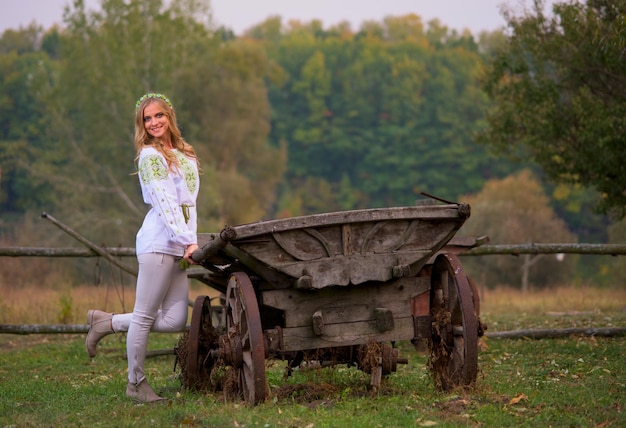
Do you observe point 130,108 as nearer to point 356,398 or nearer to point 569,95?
point 569,95

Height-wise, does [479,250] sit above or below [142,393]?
above

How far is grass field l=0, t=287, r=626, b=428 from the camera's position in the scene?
6.20 meters

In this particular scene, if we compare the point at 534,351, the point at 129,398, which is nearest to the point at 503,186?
the point at 534,351

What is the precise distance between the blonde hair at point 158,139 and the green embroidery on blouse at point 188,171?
59mm

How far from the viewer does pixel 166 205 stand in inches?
269

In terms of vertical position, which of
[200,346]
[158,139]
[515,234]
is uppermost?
[158,139]

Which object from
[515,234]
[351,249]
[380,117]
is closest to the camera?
[351,249]

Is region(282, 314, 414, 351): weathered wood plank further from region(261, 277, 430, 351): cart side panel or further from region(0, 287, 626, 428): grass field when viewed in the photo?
region(0, 287, 626, 428): grass field

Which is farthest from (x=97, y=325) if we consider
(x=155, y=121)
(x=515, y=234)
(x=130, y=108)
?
(x=130, y=108)

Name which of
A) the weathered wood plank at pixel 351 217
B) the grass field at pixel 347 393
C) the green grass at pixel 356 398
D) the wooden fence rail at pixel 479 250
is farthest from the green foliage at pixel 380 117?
the weathered wood plank at pixel 351 217

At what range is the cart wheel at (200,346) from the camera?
7.43m

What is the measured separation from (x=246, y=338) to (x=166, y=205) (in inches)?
42.4

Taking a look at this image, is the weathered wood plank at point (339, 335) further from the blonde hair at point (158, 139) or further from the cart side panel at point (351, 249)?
the blonde hair at point (158, 139)

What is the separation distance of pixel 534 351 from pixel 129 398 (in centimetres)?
466
